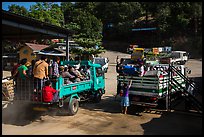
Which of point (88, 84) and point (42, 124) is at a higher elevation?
point (88, 84)

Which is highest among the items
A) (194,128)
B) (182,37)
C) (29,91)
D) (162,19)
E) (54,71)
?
(162,19)

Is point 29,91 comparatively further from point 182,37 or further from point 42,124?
point 182,37

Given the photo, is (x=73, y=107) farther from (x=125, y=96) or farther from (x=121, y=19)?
(x=121, y=19)

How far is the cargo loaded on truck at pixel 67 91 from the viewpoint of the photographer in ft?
27.9

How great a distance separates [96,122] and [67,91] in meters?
1.65

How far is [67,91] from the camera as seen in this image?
30.0 feet

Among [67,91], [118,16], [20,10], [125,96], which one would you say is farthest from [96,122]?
[118,16]

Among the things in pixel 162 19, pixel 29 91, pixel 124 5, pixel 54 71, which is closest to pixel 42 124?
pixel 29 91

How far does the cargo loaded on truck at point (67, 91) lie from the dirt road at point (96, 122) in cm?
41

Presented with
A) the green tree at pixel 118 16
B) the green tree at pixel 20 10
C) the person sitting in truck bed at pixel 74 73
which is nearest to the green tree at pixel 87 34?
the green tree at pixel 20 10

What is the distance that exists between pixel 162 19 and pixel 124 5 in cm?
1099

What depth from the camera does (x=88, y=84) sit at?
35.8 ft

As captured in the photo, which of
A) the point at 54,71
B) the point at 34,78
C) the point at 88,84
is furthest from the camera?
the point at 88,84

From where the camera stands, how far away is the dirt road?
7461 millimetres
